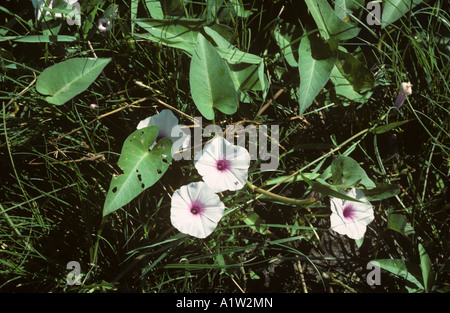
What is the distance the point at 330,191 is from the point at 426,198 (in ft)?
1.18

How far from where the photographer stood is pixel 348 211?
3.07ft

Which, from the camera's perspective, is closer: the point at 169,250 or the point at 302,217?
the point at 169,250

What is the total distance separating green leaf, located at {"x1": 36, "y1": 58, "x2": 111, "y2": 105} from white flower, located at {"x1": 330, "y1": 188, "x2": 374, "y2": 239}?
63cm

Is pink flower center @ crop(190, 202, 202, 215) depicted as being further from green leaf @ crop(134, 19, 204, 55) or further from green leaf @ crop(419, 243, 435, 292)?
green leaf @ crop(419, 243, 435, 292)

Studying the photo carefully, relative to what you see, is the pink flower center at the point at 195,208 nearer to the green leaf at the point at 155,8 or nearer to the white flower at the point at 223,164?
the white flower at the point at 223,164

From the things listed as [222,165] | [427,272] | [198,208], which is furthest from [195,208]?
[427,272]

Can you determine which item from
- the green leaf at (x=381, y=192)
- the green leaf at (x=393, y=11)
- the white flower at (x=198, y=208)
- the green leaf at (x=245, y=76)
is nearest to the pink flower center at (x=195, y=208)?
the white flower at (x=198, y=208)

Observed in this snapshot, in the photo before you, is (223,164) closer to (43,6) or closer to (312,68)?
(312,68)

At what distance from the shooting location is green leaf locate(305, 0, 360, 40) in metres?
0.89

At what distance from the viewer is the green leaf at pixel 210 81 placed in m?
0.82

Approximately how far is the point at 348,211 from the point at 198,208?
0.36m

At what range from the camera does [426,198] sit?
3.38ft
